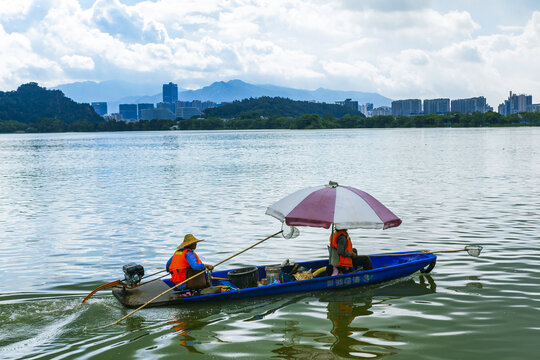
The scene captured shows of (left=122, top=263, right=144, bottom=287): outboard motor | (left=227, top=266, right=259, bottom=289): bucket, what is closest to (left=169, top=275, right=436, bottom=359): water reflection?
(left=227, top=266, right=259, bottom=289): bucket

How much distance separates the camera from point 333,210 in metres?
13.0

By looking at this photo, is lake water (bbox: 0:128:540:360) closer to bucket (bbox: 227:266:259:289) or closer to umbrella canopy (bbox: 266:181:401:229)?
bucket (bbox: 227:266:259:289)

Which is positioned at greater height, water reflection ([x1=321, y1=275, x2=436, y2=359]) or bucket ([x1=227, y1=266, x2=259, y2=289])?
bucket ([x1=227, y1=266, x2=259, y2=289])

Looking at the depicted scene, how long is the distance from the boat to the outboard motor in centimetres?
11

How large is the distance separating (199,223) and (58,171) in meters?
36.3

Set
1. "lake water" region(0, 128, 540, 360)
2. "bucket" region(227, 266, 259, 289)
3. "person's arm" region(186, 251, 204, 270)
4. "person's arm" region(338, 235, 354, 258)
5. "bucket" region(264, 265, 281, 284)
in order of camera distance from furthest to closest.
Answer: "bucket" region(264, 265, 281, 284), "person's arm" region(338, 235, 354, 258), "bucket" region(227, 266, 259, 289), "person's arm" region(186, 251, 204, 270), "lake water" region(0, 128, 540, 360)

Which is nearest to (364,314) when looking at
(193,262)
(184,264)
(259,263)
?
(193,262)

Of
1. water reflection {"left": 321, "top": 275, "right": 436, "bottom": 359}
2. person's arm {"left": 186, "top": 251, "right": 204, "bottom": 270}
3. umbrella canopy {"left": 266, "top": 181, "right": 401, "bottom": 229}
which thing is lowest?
water reflection {"left": 321, "top": 275, "right": 436, "bottom": 359}

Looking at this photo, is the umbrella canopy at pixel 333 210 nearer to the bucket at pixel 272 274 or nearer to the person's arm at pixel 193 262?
the bucket at pixel 272 274

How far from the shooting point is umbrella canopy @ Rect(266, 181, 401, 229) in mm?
12820

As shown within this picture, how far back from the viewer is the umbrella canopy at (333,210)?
42.1 ft

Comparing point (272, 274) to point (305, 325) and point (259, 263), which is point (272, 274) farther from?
point (259, 263)

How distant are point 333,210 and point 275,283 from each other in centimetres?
248

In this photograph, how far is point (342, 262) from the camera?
14188mm
